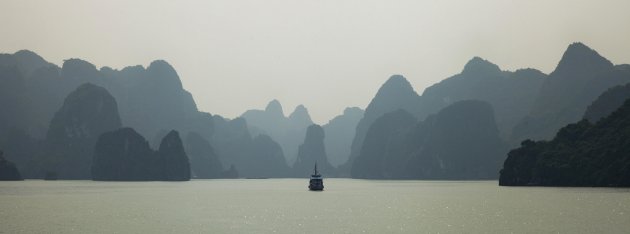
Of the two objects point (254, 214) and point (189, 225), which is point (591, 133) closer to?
point (254, 214)

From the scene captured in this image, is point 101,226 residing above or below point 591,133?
below

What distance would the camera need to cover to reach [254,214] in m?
76.0

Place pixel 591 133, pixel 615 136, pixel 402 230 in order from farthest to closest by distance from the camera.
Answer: pixel 591 133
pixel 615 136
pixel 402 230

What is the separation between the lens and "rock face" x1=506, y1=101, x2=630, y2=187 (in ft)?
413

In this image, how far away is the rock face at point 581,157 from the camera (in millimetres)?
125812

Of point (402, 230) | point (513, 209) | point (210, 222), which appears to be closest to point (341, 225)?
point (402, 230)

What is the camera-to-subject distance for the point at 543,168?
148 meters

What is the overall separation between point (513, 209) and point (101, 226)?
45391mm

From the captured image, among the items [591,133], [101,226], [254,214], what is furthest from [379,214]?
[591,133]

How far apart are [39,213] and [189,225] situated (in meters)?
23.4

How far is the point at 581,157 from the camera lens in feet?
444

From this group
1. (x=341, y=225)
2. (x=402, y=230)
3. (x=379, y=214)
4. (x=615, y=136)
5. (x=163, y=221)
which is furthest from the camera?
(x=615, y=136)

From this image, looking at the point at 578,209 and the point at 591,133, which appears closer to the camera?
the point at 578,209

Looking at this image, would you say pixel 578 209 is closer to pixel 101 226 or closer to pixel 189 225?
pixel 189 225
